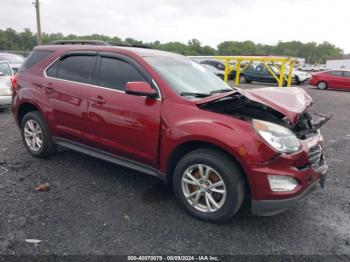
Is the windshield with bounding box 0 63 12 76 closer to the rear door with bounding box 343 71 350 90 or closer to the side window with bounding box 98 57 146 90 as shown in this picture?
the side window with bounding box 98 57 146 90

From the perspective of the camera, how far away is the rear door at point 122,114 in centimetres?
341

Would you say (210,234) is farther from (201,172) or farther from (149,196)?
(149,196)

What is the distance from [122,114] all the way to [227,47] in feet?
356

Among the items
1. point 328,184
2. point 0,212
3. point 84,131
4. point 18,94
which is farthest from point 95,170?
point 328,184

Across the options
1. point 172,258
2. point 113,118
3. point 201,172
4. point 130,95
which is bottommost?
point 172,258

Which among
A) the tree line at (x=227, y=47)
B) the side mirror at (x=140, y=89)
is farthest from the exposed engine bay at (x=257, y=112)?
the tree line at (x=227, y=47)

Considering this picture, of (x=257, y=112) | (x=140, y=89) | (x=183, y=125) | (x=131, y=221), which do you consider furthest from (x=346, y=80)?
(x=131, y=221)

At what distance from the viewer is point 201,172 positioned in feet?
10.3

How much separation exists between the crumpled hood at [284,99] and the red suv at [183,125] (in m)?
0.01

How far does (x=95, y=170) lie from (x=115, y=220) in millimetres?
1428

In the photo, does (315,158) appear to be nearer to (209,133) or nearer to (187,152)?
(209,133)

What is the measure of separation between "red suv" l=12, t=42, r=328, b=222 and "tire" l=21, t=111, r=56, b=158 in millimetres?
29

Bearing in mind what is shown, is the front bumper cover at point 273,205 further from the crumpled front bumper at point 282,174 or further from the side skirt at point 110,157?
the side skirt at point 110,157

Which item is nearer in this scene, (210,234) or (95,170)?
Result: (210,234)
